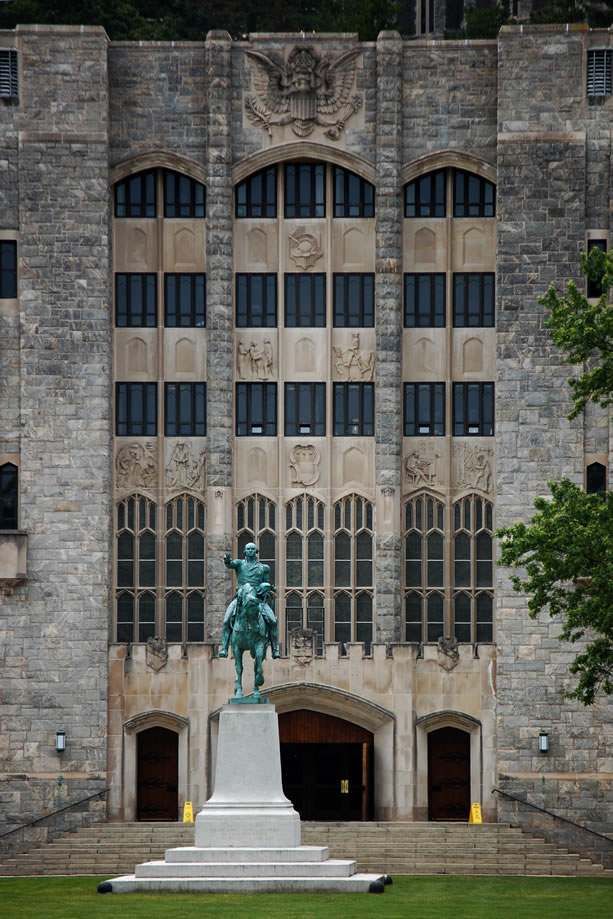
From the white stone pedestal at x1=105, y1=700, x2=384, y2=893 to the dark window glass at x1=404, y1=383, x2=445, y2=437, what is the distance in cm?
1634

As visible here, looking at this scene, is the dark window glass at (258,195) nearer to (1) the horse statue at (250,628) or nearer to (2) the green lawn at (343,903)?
(1) the horse statue at (250,628)

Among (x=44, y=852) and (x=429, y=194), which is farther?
(x=429, y=194)

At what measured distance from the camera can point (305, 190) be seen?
5178 cm

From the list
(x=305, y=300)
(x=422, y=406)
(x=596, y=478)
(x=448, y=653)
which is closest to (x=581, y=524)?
(x=448, y=653)

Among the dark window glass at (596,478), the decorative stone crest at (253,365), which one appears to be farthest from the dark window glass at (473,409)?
the decorative stone crest at (253,365)

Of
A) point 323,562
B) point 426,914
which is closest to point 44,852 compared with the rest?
point 323,562

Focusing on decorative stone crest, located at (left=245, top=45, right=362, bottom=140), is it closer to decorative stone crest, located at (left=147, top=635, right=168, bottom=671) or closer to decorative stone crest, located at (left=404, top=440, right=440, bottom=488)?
decorative stone crest, located at (left=404, top=440, right=440, bottom=488)

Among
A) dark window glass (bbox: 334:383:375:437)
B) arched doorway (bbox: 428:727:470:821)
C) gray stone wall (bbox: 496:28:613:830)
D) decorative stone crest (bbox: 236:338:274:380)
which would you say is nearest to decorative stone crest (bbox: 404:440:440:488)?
dark window glass (bbox: 334:383:375:437)

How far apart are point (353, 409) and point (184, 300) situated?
593 cm

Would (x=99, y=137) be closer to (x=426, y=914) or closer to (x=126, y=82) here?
(x=126, y=82)

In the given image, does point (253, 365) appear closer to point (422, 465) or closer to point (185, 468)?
point (185, 468)

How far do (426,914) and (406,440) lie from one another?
2164 centimetres

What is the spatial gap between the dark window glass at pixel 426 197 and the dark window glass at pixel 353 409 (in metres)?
5.34

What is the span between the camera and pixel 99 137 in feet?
165
